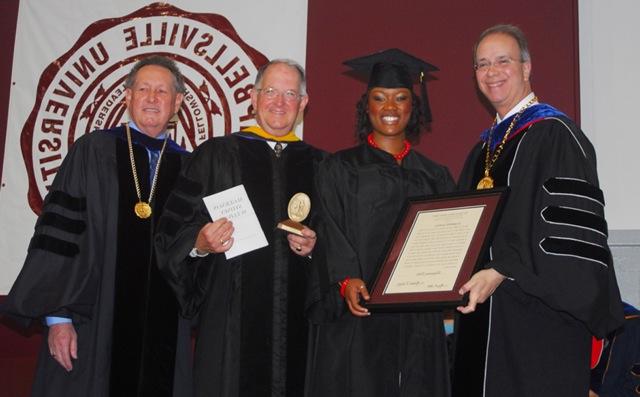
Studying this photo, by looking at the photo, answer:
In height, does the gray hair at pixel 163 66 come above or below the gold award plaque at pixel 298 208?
above

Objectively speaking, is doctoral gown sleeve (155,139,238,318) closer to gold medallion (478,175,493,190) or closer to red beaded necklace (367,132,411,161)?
red beaded necklace (367,132,411,161)

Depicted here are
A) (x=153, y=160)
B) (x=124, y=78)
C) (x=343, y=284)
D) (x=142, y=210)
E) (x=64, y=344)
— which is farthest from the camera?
(x=124, y=78)

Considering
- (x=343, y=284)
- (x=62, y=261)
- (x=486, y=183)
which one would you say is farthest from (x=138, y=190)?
(x=486, y=183)

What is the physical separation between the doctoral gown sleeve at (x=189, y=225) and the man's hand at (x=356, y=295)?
0.70 metres

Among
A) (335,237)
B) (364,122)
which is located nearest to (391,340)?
(335,237)

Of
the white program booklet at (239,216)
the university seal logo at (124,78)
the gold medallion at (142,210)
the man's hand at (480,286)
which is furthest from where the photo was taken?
the university seal logo at (124,78)

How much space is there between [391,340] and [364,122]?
1.13m

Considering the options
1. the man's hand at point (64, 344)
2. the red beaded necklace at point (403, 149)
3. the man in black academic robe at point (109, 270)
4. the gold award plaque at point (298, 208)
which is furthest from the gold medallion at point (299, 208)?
the man's hand at point (64, 344)

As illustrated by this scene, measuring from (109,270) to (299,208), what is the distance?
3.21 feet

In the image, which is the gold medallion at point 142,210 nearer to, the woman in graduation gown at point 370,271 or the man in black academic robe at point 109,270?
the man in black academic robe at point 109,270

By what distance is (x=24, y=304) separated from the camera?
334 centimetres

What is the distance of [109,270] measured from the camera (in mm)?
3531

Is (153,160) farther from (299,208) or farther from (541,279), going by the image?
(541,279)

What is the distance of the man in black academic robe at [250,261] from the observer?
3.35 meters
